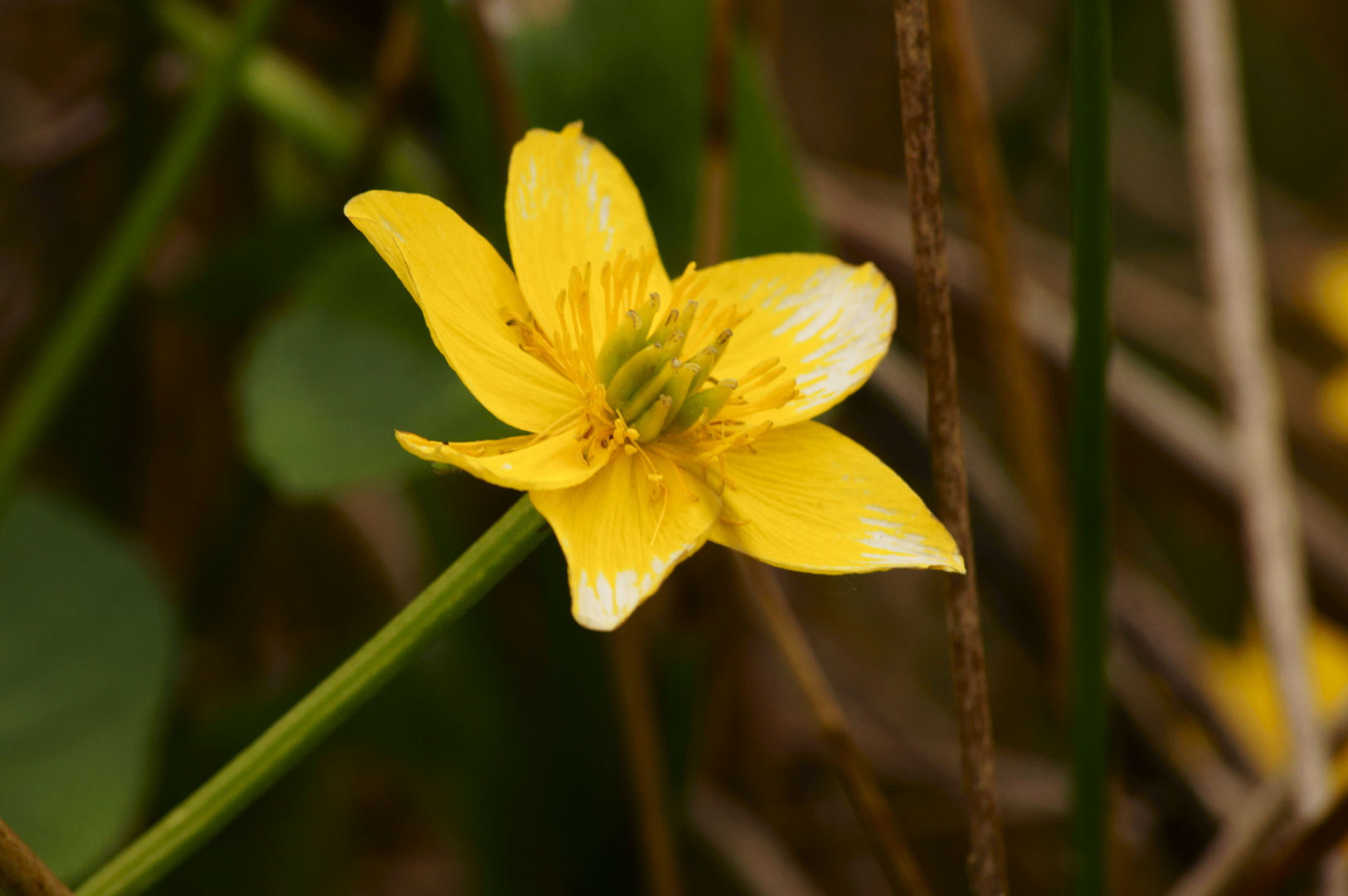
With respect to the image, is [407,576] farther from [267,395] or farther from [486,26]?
[486,26]

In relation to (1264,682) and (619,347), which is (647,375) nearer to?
(619,347)

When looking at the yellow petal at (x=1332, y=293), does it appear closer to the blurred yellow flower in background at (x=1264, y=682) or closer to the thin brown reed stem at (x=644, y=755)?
the blurred yellow flower in background at (x=1264, y=682)

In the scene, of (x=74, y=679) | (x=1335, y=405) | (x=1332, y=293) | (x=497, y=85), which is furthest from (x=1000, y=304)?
(x=1332, y=293)

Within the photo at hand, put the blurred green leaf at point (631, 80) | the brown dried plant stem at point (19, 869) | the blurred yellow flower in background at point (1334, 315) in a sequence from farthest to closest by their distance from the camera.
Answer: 1. the blurred yellow flower in background at point (1334, 315)
2. the blurred green leaf at point (631, 80)
3. the brown dried plant stem at point (19, 869)

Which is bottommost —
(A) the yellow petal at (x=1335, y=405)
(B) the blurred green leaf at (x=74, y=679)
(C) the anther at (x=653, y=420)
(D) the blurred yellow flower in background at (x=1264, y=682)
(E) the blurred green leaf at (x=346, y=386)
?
(D) the blurred yellow flower in background at (x=1264, y=682)

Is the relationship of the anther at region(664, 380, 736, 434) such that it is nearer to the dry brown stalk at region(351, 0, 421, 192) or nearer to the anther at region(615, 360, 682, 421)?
the anther at region(615, 360, 682, 421)

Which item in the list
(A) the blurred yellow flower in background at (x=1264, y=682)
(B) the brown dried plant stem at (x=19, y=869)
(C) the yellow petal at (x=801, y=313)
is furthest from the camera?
(A) the blurred yellow flower in background at (x=1264, y=682)

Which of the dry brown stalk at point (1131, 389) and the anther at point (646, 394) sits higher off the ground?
the anther at point (646, 394)

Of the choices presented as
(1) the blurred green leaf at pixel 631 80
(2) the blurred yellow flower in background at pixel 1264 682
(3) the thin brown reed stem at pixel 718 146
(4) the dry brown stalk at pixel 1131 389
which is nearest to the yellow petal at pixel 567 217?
(3) the thin brown reed stem at pixel 718 146
